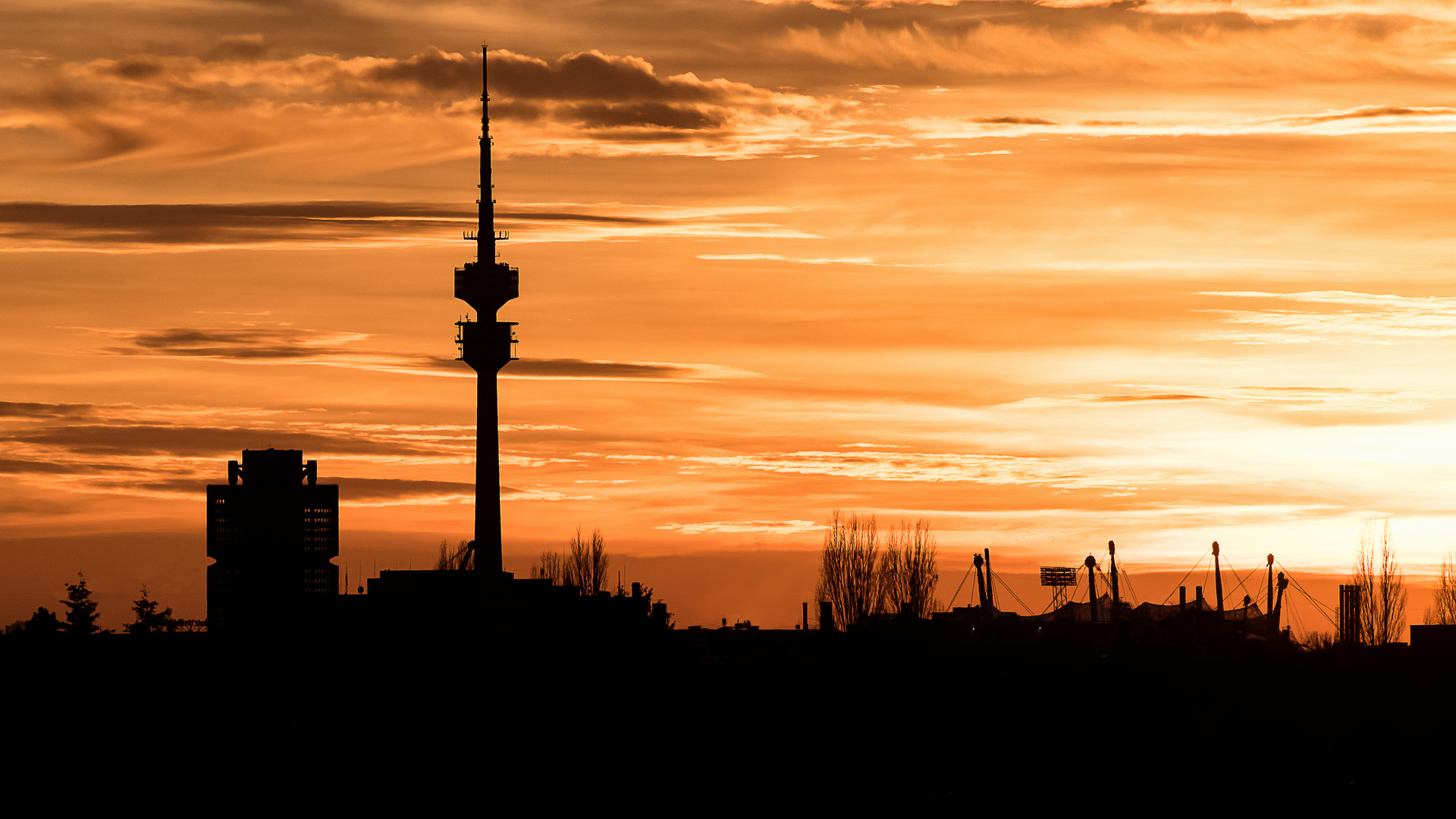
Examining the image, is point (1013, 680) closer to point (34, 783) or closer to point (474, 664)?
point (474, 664)

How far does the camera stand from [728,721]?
122438 millimetres

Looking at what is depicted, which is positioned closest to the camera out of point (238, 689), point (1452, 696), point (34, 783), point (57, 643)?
point (34, 783)

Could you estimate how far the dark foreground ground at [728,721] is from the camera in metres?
76.4

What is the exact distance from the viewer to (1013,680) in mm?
140500

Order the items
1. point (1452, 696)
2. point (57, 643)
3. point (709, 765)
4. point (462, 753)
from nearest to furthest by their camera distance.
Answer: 1. point (709, 765)
2. point (462, 753)
3. point (1452, 696)
4. point (57, 643)

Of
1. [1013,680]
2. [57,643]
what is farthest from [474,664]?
[1013,680]

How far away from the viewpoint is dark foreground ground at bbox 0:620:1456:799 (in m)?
76.4

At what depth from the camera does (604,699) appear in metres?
146

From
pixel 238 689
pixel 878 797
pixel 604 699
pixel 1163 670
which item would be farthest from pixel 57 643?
pixel 878 797

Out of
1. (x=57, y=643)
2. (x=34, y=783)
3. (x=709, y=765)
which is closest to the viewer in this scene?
(x=34, y=783)

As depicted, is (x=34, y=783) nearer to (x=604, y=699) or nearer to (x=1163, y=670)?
(x=604, y=699)

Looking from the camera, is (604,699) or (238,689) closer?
(604,699)

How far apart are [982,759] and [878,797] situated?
20924 mm

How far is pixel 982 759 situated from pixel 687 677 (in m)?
72.1
